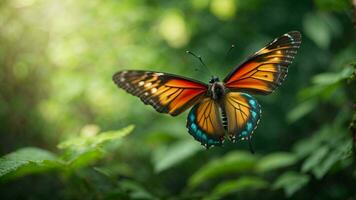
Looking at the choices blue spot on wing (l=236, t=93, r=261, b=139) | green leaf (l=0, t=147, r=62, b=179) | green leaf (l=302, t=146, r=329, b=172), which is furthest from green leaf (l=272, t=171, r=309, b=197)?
green leaf (l=0, t=147, r=62, b=179)

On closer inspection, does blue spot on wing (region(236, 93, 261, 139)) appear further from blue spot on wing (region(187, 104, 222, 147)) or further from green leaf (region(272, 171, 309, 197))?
green leaf (region(272, 171, 309, 197))

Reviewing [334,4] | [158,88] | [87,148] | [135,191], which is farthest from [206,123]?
[334,4]

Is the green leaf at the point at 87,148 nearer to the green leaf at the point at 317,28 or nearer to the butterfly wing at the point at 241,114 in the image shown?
the butterfly wing at the point at 241,114

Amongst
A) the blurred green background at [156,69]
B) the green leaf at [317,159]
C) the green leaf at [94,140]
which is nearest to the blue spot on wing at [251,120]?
the green leaf at [317,159]

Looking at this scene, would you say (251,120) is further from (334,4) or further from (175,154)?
(175,154)

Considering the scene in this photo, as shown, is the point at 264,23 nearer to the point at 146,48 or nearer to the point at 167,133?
the point at 146,48

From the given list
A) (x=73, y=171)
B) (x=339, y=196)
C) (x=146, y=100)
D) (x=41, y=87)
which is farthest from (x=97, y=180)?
(x=41, y=87)
